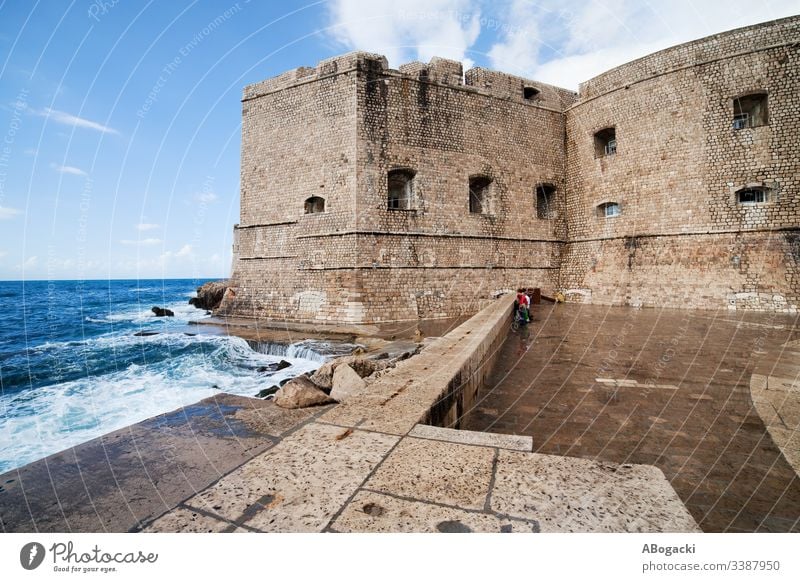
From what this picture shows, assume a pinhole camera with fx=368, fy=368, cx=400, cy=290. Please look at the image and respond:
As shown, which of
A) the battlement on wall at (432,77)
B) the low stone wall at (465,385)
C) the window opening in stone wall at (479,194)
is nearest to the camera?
the low stone wall at (465,385)

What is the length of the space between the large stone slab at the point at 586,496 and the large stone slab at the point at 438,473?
71 millimetres

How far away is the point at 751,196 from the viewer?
11.0 m

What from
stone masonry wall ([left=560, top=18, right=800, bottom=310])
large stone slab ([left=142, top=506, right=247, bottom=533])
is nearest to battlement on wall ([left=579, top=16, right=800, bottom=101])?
stone masonry wall ([left=560, top=18, right=800, bottom=310])

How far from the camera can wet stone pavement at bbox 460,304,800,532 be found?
7.14 ft

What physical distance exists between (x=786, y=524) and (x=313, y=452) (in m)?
2.46

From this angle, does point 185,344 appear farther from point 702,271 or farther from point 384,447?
point 702,271

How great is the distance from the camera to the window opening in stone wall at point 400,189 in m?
12.0

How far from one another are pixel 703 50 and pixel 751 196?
4674 mm

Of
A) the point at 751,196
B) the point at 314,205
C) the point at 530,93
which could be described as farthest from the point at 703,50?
the point at 314,205

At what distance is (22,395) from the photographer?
7.57 metres

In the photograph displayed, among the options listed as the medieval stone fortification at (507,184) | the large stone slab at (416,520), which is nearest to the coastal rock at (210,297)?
the medieval stone fortification at (507,184)

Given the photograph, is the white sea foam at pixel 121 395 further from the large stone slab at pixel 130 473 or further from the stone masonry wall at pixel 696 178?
the stone masonry wall at pixel 696 178

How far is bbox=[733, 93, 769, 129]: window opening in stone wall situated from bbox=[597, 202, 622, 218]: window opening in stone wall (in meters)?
3.70

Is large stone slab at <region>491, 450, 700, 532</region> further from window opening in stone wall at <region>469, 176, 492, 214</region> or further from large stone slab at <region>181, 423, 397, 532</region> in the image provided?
window opening in stone wall at <region>469, 176, 492, 214</region>
